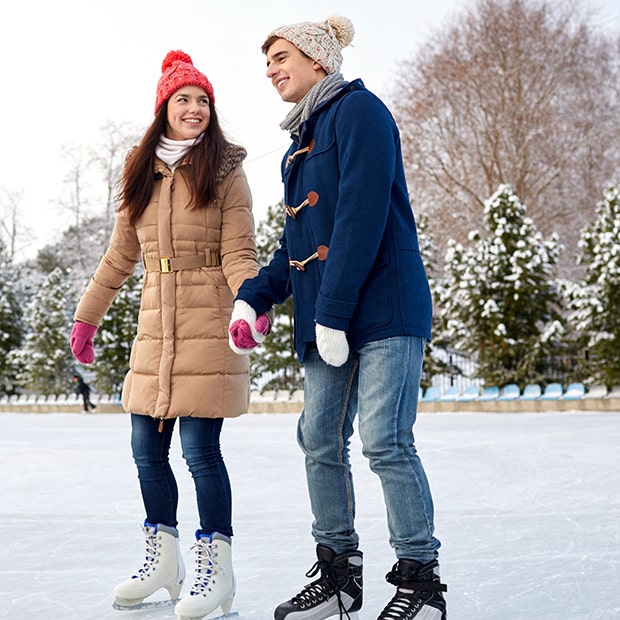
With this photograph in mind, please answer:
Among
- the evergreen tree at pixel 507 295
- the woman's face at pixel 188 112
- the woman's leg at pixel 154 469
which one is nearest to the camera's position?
the woman's leg at pixel 154 469

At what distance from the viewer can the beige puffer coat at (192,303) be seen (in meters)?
2.49

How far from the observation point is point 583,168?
20422mm

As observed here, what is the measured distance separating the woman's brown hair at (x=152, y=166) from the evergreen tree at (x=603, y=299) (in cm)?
1216

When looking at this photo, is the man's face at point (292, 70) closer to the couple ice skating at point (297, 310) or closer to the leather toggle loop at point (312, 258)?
the couple ice skating at point (297, 310)

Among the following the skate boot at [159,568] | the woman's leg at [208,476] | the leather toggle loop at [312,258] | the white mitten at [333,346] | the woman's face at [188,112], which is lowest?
the skate boot at [159,568]

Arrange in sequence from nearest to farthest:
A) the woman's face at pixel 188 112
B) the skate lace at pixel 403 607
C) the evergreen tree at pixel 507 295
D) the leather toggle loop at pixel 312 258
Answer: the skate lace at pixel 403 607 < the leather toggle loop at pixel 312 258 < the woman's face at pixel 188 112 < the evergreen tree at pixel 507 295

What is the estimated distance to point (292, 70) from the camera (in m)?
2.34

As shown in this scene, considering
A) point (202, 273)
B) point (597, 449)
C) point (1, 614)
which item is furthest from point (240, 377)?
point (597, 449)

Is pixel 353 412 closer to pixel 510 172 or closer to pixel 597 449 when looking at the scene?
pixel 597 449

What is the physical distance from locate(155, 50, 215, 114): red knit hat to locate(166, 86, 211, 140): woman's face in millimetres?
17

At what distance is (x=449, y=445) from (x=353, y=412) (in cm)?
541

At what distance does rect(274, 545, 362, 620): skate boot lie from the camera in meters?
2.19

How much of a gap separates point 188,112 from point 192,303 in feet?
1.91

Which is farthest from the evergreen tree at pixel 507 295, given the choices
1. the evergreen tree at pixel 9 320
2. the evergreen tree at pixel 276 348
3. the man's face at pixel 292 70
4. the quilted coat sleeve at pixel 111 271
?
the evergreen tree at pixel 9 320
